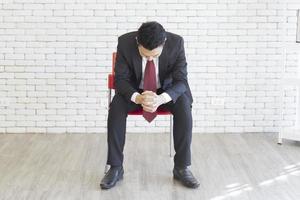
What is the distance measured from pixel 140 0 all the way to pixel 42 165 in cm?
184

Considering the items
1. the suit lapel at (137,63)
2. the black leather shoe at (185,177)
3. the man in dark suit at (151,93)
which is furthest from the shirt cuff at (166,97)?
the black leather shoe at (185,177)

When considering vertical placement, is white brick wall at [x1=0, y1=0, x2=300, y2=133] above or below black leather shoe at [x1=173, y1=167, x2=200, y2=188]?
above

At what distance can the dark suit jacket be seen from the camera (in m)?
3.82

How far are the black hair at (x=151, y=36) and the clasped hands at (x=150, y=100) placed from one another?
1.11 ft

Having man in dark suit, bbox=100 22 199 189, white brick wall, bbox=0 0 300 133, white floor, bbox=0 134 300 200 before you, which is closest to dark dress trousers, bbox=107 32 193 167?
man in dark suit, bbox=100 22 199 189

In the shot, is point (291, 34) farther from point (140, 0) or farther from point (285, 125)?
point (140, 0)

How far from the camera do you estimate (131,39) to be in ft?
12.6

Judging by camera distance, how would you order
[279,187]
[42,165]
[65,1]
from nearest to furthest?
1. [279,187]
2. [42,165]
3. [65,1]

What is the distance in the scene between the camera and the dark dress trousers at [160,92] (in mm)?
3773

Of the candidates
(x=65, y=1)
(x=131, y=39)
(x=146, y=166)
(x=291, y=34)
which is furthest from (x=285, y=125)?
(x=65, y=1)

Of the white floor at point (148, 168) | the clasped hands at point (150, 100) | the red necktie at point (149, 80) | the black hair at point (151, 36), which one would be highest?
the black hair at point (151, 36)

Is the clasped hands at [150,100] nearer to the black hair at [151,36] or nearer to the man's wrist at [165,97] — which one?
the man's wrist at [165,97]

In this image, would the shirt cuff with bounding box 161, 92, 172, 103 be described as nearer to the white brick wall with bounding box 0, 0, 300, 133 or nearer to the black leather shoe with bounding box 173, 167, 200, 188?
the black leather shoe with bounding box 173, 167, 200, 188

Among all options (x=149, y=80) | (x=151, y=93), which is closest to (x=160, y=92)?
(x=149, y=80)
